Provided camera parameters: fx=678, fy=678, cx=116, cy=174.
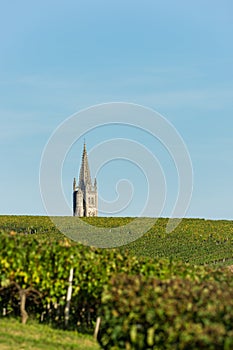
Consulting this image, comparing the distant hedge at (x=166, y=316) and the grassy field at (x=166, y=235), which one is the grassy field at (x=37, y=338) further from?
the grassy field at (x=166, y=235)

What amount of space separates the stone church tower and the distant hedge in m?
137

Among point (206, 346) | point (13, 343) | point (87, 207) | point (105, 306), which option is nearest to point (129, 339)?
point (105, 306)

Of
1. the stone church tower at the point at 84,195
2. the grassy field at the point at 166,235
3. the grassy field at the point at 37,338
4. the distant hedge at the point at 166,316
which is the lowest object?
the grassy field at the point at 37,338

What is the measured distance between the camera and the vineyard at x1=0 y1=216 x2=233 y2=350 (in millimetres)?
11531

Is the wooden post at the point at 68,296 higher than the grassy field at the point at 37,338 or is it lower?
higher

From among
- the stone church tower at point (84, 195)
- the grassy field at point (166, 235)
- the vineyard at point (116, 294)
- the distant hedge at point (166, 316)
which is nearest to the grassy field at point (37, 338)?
the vineyard at point (116, 294)

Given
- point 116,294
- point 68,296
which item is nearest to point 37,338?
point 68,296

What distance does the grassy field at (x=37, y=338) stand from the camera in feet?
51.9

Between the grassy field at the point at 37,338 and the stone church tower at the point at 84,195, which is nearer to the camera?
the grassy field at the point at 37,338

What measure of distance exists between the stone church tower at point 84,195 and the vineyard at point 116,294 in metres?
130

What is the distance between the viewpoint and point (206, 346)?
10797 millimetres

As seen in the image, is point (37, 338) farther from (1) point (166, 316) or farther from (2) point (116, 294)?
(1) point (166, 316)

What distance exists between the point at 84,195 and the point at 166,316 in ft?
463

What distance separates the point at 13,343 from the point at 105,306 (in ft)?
12.3
